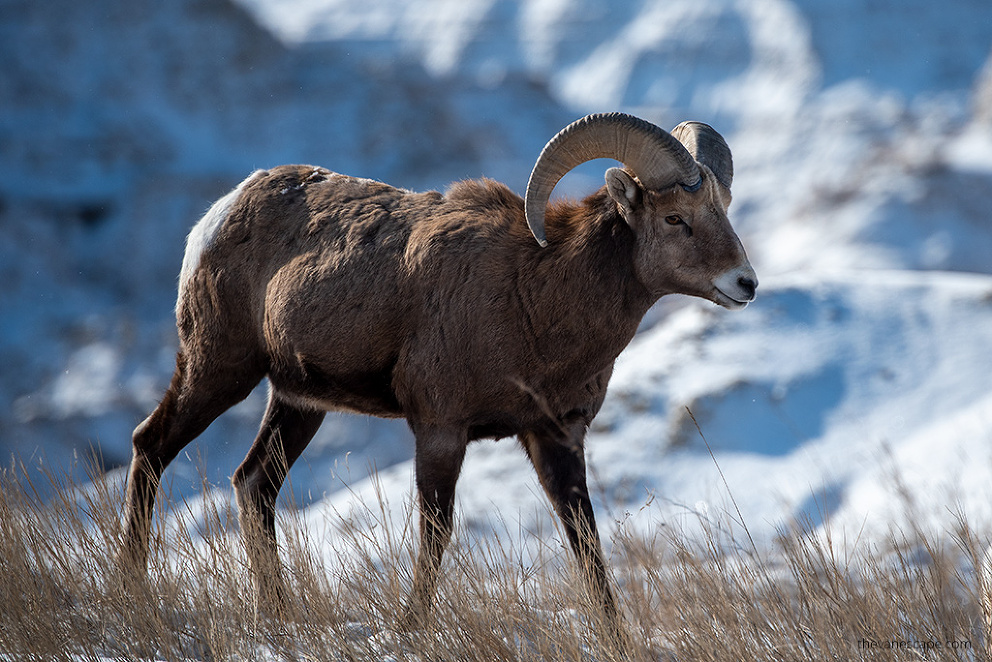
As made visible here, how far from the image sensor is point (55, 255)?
79.4 feet

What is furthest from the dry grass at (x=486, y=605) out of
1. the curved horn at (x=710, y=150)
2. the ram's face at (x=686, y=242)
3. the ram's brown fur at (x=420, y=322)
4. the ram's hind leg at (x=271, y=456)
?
the curved horn at (x=710, y=150)

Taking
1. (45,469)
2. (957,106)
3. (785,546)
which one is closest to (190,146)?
(957,106)

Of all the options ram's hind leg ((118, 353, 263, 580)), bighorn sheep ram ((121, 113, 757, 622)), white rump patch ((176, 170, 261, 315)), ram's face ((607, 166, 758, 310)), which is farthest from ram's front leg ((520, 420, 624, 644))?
white rump patch ((176, 170, 261, 315))

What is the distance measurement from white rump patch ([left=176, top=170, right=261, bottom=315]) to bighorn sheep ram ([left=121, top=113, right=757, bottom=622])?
0.17 m

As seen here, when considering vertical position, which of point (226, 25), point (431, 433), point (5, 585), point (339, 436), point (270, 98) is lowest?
point (5, 585)

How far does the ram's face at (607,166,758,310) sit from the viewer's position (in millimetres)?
4344

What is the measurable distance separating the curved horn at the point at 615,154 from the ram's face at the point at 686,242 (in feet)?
0.23

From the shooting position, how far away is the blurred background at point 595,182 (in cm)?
1220

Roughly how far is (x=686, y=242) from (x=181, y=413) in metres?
2.66

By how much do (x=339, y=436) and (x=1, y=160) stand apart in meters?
12.5

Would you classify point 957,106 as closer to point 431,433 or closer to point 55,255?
point 55,255

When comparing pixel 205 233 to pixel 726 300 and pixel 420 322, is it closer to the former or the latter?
pixel 420 322

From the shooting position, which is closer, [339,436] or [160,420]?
[160,420]

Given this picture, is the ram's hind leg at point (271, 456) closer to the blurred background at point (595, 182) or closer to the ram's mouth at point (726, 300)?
the ram's mouth at point (726, 300)
